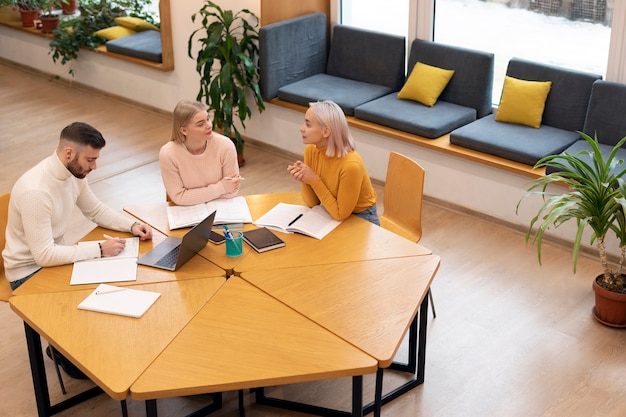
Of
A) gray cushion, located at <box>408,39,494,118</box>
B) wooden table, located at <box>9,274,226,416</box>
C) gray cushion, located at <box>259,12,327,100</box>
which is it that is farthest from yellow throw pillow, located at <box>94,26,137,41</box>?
wooden table, located at <box>9,274,226,416</box>

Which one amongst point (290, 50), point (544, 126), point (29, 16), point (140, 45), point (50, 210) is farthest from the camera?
point (29, 16)

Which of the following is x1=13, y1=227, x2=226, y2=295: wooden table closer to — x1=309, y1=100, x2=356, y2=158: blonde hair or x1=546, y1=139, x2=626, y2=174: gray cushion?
x1=309, y1=100, x2=356, y2=158: blonde hair

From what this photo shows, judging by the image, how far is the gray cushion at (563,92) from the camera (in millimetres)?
5555

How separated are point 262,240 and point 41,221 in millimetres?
1023

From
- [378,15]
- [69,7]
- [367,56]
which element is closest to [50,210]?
[367,56]

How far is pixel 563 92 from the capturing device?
5.63 m

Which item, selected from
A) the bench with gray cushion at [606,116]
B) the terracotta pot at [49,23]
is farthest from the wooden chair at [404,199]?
the terracotta pot at [49,23]

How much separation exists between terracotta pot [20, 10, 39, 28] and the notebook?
6010 millimetres

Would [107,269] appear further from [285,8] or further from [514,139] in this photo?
[285,8]

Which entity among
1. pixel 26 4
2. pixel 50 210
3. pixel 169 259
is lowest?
pixel 169 259

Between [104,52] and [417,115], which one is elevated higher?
[104,52]

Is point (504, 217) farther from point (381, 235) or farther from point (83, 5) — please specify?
point (83, 5)

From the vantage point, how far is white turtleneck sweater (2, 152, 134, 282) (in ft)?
11.9

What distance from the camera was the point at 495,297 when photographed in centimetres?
475
